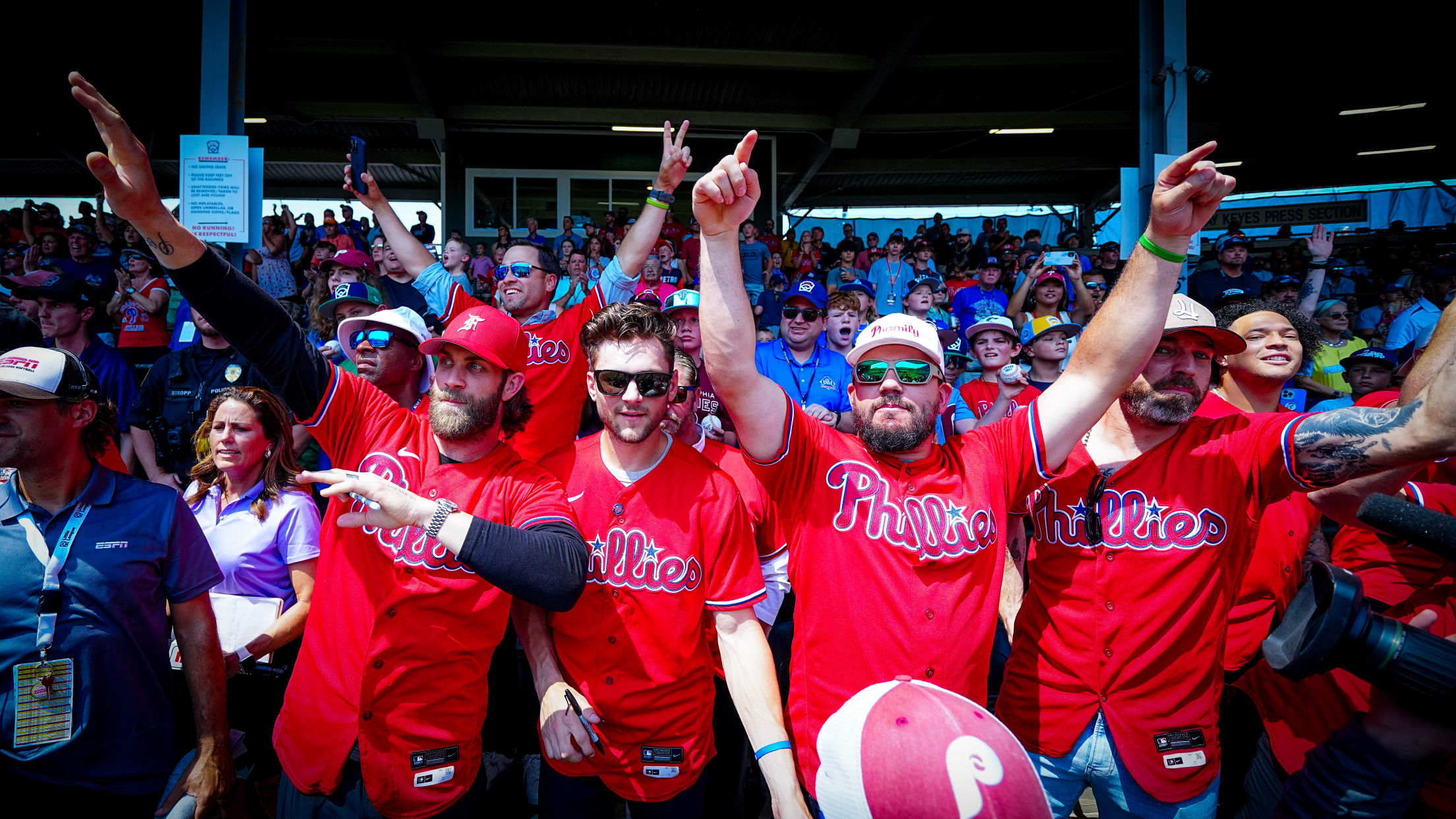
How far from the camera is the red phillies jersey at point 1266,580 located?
3.31 m

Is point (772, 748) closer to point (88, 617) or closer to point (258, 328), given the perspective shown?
point (258, 328)

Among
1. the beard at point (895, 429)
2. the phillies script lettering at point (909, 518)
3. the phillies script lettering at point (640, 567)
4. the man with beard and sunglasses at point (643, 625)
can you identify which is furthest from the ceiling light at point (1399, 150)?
the phillies script lettering at point (640, 567)

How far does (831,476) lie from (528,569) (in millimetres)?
1146

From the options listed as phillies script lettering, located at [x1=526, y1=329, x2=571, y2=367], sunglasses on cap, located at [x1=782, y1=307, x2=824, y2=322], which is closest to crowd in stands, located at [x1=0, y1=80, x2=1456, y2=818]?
phillies script lettering, located at [x1=526, y1=329, x2=571, y2=367]

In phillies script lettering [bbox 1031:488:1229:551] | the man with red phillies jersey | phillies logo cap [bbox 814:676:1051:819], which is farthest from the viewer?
the man with red phillies jersey

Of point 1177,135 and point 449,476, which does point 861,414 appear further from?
point 1177,135

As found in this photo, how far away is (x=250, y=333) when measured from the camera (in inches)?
95.3

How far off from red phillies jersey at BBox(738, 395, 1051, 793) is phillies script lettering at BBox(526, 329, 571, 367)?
195cm

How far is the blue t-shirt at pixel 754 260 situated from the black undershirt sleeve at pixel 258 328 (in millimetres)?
9997

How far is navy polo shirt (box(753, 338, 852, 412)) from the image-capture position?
240 inches

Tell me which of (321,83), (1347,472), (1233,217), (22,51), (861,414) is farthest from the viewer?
(1233,217)

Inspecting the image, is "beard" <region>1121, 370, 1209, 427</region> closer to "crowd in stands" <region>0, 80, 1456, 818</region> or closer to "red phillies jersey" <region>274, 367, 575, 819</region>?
"crowd in stands" <region>0, 80, 1456, 818</region>

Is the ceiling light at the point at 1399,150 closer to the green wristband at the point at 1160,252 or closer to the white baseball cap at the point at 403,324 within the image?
the green wristband at the point at 1160,252

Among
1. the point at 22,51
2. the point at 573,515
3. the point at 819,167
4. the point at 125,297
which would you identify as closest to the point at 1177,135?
the point at 573,515
